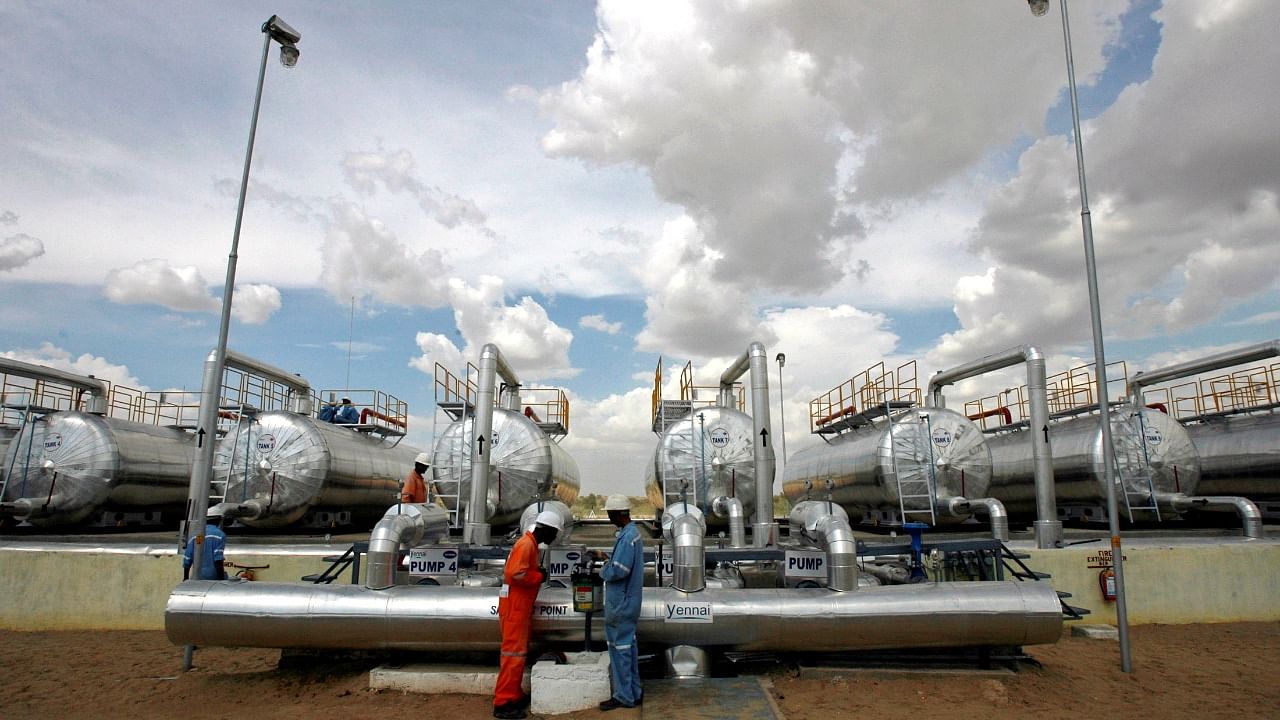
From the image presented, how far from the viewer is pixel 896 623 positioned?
788cm

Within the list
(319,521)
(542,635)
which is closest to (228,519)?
(319,521)

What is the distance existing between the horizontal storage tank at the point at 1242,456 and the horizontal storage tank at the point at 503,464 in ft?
54.8

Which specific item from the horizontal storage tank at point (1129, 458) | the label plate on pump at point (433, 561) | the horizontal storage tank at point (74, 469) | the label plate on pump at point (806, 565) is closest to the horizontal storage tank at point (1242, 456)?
the horizontal storage tank at point (1129, 458)

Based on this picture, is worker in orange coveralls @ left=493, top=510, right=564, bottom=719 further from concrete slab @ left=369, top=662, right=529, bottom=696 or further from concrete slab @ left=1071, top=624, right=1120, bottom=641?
concrete slab @ left=1071, top=624, right=1120, bottom=641

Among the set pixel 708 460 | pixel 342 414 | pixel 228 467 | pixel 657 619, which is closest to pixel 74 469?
pixel 228 467

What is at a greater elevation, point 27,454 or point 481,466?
point 27,454

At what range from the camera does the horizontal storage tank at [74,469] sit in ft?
55.8

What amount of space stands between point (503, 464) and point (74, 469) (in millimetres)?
10727

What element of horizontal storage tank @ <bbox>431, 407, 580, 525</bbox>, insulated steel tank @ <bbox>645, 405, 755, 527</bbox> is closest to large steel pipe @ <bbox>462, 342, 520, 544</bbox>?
horizontal storage tank @ <bbox>431, 407, 580, 525</bbox>

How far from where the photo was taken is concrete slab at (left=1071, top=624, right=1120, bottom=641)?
11.0 m

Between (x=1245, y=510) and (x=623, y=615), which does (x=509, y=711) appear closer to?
(x=623, y=615)

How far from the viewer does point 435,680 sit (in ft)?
25.6

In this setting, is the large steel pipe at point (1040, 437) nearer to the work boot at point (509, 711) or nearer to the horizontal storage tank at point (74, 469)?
the work boot at point (509, 711)

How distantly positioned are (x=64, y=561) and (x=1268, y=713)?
16.7 m
